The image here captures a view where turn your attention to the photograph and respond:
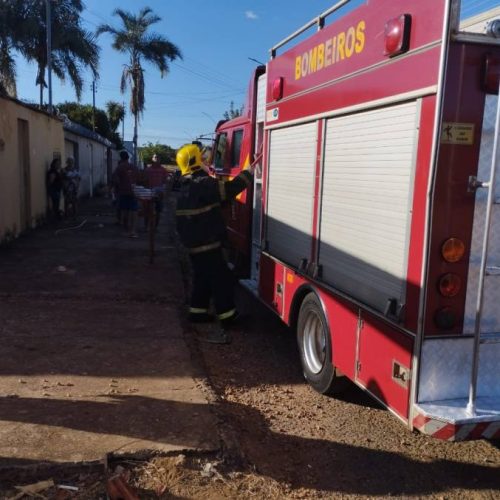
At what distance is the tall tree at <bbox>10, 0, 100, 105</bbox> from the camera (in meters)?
24.1

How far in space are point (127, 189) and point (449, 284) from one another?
10240 millimetres

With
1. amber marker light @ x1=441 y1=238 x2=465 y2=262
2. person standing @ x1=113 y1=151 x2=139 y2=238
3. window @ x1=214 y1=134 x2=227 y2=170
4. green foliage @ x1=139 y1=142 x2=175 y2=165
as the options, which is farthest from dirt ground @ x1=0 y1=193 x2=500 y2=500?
green foliage @ x1=139 y1=142 x2=175 y2=165

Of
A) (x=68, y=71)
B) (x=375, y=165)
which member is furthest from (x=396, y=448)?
(x=68, y=71)

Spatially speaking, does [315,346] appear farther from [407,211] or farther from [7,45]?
[7,45]

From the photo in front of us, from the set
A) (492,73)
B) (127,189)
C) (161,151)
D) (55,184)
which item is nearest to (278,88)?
(492,73)

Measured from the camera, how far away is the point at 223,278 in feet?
20.1

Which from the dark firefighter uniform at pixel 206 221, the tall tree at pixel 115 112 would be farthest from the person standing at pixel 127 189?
the tall tree at pixel 115 112

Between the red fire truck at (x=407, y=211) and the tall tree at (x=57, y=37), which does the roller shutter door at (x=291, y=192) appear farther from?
the tall tree at (x=57, y=37)

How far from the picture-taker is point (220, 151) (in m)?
8.59

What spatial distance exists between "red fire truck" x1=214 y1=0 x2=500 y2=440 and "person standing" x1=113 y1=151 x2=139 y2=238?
841cm

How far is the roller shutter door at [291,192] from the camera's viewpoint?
15.0 feet

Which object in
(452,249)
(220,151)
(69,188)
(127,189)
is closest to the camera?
(452,249)

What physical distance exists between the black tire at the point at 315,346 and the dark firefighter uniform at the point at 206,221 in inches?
58.6

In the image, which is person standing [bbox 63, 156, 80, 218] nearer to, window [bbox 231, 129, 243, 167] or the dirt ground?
window [bbox 231, 129, 243, 167]
